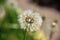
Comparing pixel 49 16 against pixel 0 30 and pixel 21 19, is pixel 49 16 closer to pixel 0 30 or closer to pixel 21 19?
pixel 0 30

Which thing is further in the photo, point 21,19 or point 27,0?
point 27,0

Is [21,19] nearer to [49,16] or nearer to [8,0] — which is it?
[8,0]

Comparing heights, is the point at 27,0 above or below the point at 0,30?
above

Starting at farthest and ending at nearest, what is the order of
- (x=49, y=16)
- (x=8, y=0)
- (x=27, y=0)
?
(x=27, y=0) → (x=49, y=16) → (x=8, y=0)

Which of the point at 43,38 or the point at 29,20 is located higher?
the point at 29,20

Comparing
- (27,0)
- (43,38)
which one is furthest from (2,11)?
(27,0)

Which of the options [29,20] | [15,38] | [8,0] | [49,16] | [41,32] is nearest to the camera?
[29,20]

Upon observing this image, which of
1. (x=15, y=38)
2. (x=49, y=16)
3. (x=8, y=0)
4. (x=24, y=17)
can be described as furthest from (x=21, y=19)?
(x=49, y=16)

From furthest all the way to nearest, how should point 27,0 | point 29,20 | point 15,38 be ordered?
1. point 27,0
2. point 15,38
3. point 29,20

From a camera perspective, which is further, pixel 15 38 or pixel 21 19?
pixel 15 38
